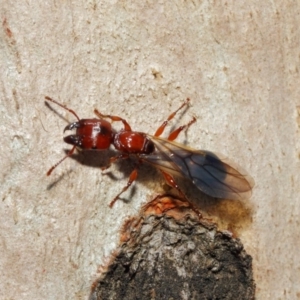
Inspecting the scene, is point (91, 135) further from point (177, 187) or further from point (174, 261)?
point (174, 261)

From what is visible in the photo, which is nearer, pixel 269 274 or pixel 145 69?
pixel 145 69

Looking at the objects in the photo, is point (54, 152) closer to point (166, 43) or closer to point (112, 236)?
point (112, 236)

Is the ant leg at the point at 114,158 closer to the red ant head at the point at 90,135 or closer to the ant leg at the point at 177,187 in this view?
the red ant head at the point at 90,135

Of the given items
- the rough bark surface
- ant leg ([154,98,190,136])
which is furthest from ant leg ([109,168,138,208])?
ant leg ([154,98,190,136])

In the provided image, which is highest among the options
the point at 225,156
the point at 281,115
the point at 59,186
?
the point at 281,115

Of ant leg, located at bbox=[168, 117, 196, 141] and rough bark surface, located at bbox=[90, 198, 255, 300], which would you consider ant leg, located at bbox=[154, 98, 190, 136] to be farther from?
rough bark surface, located at bbox=[90, 198, 255, 300]

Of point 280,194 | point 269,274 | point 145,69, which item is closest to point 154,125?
point 145,69

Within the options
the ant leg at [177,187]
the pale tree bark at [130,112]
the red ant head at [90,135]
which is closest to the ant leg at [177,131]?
the pale tree bark at [130,112]
